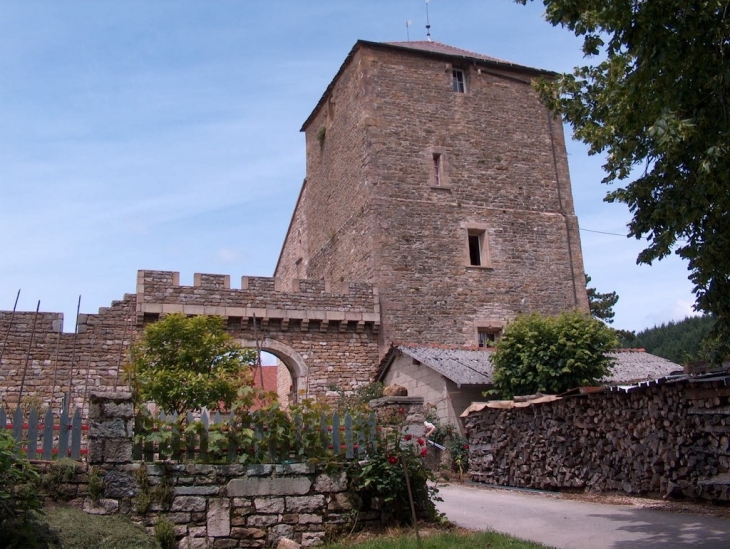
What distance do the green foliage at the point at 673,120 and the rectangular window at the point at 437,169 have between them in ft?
43.0

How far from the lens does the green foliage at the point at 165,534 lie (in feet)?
21.4

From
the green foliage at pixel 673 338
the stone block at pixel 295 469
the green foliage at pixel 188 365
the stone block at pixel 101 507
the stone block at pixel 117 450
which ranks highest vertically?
the green foliage at pixel 673 338

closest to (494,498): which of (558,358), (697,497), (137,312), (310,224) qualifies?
(697,497)

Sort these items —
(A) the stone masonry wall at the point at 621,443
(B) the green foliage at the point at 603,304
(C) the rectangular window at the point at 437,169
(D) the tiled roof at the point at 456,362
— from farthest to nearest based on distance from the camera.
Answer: (B) the green foliage at the point at 603,304 < (C) the rectangular window at the point at 437,169 < (D) the tiled roof at the point at 456,362 < (A) the stone masonry wall at the point at 621,443

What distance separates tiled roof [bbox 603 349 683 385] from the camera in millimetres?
16766

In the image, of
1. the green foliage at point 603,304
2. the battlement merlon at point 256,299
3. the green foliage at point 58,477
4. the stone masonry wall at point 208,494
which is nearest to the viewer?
the green foliage at point 58,477

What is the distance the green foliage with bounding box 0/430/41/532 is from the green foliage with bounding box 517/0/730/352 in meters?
5.75

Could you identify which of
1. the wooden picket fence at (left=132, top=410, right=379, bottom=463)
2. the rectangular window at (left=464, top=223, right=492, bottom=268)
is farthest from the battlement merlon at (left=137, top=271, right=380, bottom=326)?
the wooden picket fence at (left=132, top=410, right=379, bottom=463)

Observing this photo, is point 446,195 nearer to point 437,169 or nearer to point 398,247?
point 437,169

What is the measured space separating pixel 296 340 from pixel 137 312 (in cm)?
411

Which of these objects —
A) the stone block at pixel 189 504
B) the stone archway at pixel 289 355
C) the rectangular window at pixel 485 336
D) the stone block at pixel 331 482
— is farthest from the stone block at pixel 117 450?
the rectangular window at pixel 485 336

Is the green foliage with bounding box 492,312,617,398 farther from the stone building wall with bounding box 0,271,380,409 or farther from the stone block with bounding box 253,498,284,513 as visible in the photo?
the stone block with bounding box 253,498,284,513

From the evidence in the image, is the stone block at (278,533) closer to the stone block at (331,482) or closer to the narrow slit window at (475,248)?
the stone block at (331,482)

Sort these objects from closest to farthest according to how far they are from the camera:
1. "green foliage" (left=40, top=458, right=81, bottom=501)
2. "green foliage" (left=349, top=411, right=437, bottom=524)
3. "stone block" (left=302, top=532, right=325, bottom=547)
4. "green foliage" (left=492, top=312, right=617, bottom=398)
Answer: "green foliage" (left=40, top=458, right=81, bottom=501)
"stone block" (left=302, top=532, right=325, bottom=547)
"green foliage" (left=349, top=411, right=437, bottom=524)
"green foliage" (left=492, top=312, right=617, bottom=398)
